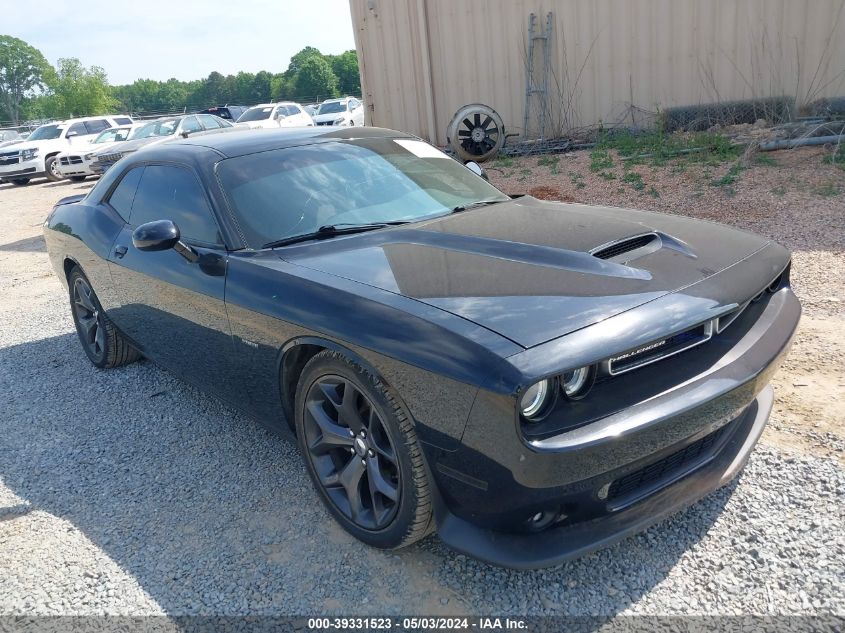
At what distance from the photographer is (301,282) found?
104 inches

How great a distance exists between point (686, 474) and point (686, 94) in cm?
905

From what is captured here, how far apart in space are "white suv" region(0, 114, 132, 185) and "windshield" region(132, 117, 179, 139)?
11.8 feet

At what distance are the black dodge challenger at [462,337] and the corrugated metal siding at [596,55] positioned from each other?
7.57 metres

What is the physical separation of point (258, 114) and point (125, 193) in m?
17.5

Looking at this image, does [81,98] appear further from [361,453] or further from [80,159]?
[361,453]

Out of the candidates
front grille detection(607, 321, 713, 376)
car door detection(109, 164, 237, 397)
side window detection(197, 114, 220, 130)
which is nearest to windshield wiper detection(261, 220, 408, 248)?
car door detection(109, 164, 237, 397)

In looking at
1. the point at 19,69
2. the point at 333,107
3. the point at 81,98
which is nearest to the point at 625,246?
the point at 333,107

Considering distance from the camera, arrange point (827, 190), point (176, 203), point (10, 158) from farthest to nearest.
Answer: point (10, 158) < point (827, 190) < point (176, 203)

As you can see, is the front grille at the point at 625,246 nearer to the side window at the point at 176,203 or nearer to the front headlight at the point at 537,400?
the front headlight at the point at 537,400

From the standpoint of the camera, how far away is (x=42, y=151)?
20.2 metres

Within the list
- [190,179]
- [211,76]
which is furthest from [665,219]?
[211,76]

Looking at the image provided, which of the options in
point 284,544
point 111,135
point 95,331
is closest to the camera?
point 284,544

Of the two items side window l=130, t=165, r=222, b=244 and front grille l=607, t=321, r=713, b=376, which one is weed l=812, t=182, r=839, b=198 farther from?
side window l=130, t=165, r=222, b=244

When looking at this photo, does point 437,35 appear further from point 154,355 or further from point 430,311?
point 430,311
